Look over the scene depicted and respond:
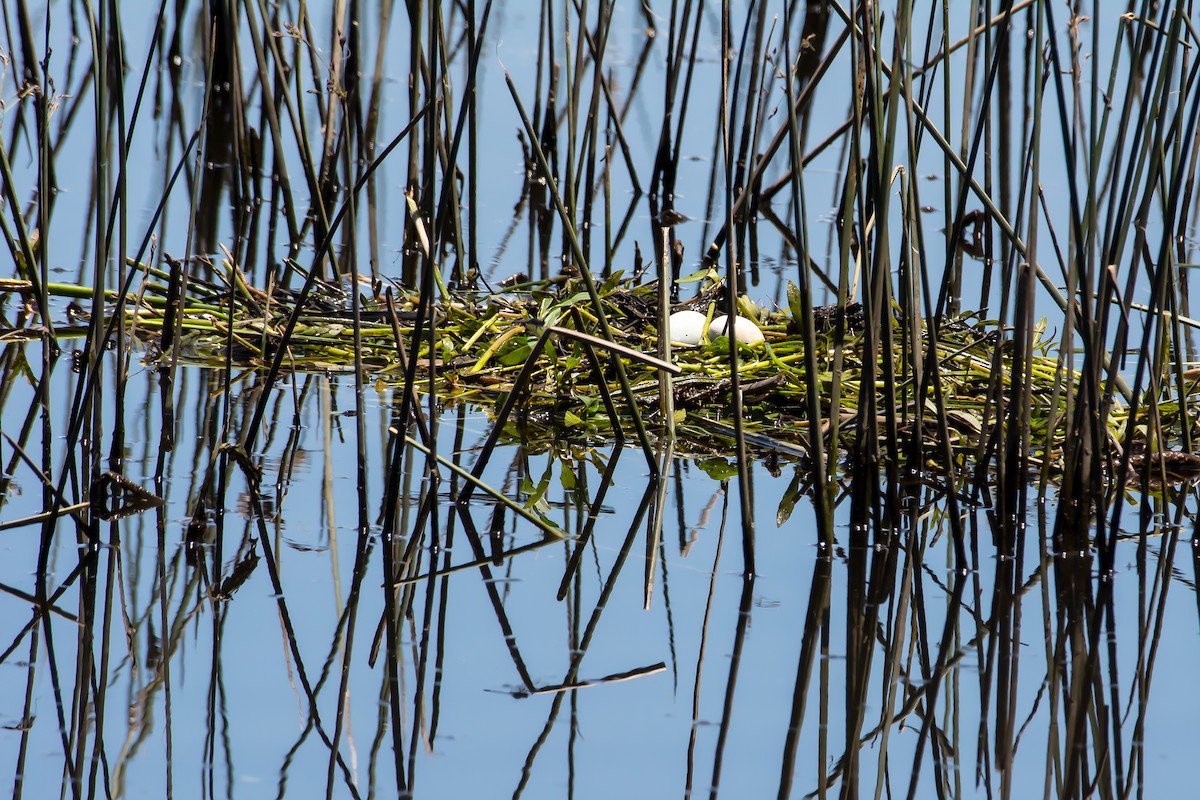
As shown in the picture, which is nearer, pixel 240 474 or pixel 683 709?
pixel 683 709

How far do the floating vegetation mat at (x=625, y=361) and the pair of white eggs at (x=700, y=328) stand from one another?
0.09 ft

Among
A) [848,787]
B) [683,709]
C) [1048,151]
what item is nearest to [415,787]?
[683,709]

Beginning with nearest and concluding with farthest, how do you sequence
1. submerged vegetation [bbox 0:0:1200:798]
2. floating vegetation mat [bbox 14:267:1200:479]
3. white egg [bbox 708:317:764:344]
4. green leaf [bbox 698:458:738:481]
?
submerged vegetation [bbox 0:0:1200:798], green leaf [bbox 698:458:738:481], floating vegetation mat [bbox 14:267:1200:479], white egg [bbox 708:317:764:344]

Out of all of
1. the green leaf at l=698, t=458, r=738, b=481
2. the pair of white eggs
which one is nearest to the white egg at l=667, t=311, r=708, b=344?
the pair of white eggs

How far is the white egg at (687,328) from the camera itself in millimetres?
2922

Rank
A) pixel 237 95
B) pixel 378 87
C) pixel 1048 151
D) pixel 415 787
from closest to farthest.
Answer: pixel 415 787, pixel 237 95, pixel 378 87, pixel 1048 151

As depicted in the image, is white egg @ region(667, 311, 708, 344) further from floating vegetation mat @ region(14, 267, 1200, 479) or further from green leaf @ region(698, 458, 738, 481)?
green leaf @ region(698, 458, 738, 481)

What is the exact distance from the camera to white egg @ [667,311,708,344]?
2.92 meters

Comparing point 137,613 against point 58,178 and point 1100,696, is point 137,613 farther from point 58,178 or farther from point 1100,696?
point 58,178

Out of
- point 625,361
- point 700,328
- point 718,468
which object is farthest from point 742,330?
point 718,468

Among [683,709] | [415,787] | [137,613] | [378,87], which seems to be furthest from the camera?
[378,87]

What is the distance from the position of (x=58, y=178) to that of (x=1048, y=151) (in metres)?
3.58

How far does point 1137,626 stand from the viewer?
188 cm

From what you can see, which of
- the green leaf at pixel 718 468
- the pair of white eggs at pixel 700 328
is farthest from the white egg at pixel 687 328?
the green leaf at pixel 718 468
